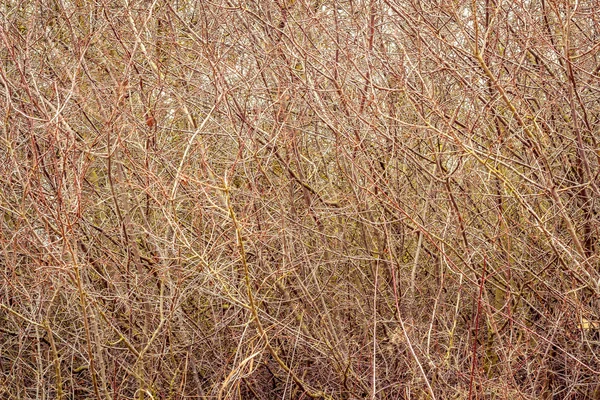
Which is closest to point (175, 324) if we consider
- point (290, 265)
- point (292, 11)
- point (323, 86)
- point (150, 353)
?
point (150, 353)

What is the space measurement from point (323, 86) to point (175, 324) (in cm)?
185

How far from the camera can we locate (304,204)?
5.60m

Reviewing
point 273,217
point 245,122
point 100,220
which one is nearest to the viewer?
point 245,122

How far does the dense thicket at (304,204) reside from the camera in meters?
4.73

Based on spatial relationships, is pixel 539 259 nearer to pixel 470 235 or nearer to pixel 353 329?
pixel 470 235

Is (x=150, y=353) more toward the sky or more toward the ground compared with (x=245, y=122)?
more toward the ground

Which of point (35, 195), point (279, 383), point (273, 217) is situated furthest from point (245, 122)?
point (279, 383)

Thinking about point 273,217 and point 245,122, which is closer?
point 245,122

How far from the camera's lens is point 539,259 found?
5.13 m

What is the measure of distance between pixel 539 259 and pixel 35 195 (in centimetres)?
307

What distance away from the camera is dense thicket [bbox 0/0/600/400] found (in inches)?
186

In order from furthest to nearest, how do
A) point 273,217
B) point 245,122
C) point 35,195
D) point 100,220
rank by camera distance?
point 100,220
point 273,217
point 245,122
point 35,195

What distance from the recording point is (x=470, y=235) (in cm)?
510

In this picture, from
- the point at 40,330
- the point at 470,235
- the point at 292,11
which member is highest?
the point at 292,11
